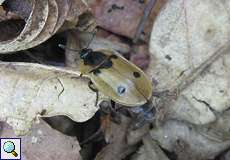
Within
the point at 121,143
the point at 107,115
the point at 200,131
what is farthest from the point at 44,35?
the point at 200,131

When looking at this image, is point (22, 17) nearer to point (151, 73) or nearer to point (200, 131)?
point (151, 73)

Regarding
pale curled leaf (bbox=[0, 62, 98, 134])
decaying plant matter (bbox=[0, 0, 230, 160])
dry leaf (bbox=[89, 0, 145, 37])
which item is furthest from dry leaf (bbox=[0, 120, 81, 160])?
dry leaf (bbox=[89, 0, 145, 37])

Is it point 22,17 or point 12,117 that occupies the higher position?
point 22,17

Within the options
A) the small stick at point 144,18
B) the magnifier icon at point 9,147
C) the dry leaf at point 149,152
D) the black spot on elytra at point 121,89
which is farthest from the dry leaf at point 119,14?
the magnifier icon at point 9,147

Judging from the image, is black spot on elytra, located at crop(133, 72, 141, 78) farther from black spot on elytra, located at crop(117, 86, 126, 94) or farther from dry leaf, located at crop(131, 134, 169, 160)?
dry leaf, located at crop(131, 134, 169, 160)

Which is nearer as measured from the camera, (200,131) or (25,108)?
(25,108)

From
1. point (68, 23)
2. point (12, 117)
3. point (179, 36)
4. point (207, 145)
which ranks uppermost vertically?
point (179, 36)
